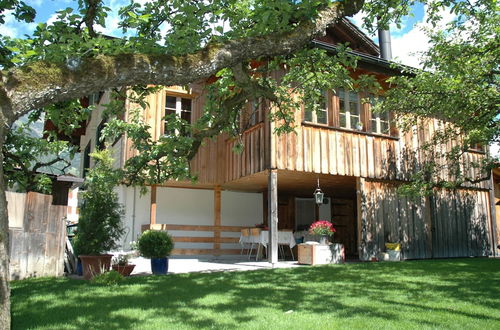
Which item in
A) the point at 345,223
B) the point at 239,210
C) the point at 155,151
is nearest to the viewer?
the point at 155,151

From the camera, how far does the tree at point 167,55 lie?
3.14 m

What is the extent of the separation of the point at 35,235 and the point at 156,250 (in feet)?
7.44

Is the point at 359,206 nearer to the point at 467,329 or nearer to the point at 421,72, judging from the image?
the point at 421,72

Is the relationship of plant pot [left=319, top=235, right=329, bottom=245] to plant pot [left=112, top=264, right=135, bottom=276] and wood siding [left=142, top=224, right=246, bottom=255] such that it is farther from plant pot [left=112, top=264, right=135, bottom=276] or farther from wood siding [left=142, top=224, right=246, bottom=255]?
plant pot [left=112, top=264, right=135, bottom=276]

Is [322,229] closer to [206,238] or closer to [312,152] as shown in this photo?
[312,152]

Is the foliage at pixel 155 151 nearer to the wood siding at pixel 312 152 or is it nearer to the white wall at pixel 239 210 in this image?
the wood siding at pixel 312 152

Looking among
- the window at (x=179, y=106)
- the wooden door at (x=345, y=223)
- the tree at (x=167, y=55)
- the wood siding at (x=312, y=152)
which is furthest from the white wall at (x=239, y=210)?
the tree at (x=167, y=55)

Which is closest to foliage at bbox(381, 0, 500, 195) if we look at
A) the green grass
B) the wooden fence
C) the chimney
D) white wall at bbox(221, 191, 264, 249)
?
the green grass

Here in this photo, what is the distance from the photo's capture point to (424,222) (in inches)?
520

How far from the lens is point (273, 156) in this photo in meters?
11.0

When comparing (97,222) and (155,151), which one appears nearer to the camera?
(155,151)

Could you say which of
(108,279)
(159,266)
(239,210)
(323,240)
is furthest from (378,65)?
(108,279)

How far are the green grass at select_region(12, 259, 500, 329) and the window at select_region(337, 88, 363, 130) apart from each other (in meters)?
5.09

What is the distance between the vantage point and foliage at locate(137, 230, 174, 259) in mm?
9070
